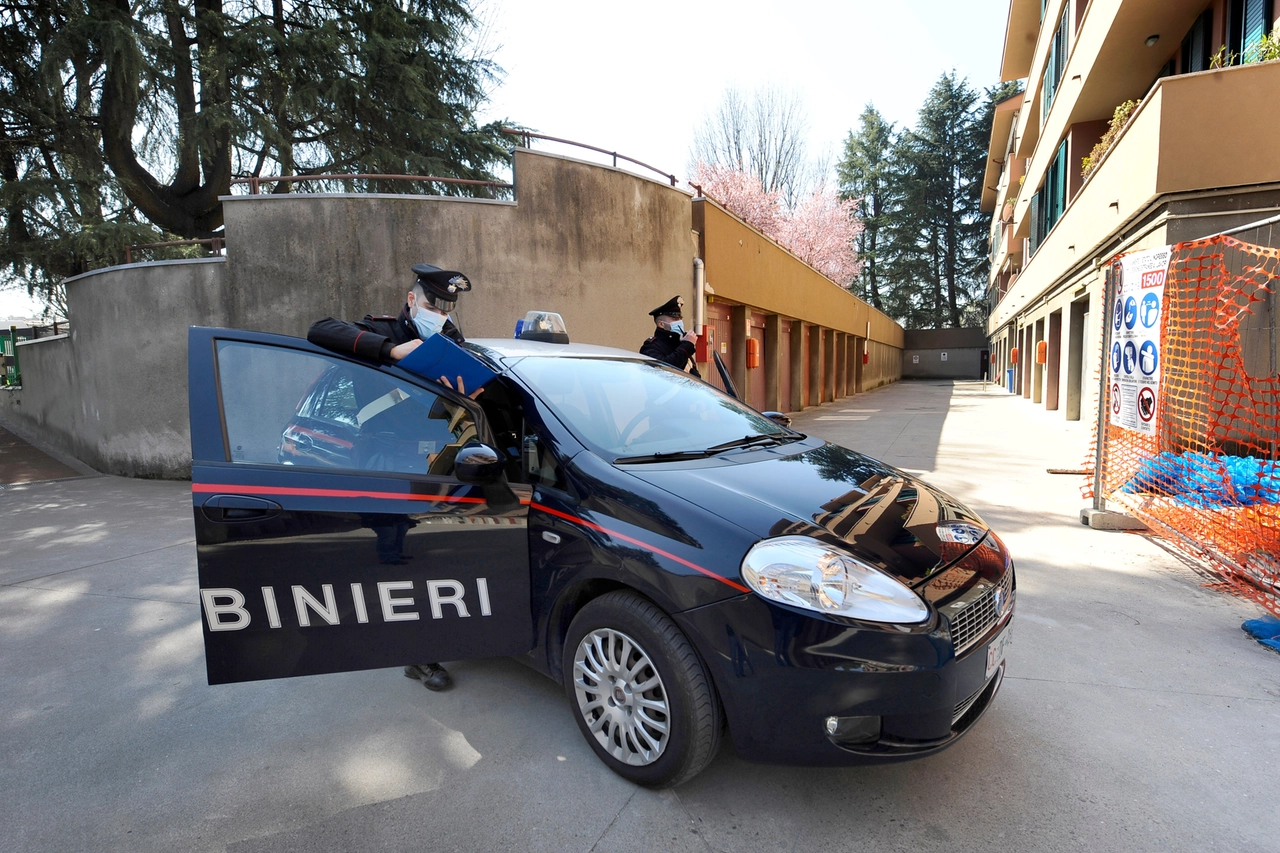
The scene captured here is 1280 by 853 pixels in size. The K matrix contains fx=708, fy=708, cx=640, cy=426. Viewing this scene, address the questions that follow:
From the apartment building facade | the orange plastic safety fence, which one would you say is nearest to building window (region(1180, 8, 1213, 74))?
the apartment building facade

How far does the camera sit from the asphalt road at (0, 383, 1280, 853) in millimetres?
2268

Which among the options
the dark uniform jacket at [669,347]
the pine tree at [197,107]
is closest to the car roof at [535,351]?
the dark uniform jacket at [669,347]

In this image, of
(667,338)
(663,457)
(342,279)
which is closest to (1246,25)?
→ (667,338)

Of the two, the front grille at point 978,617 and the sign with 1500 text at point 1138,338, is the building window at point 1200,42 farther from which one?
the front grille at point 978,617

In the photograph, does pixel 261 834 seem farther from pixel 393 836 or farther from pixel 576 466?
pixel 576 466

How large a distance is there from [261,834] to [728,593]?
1700mm

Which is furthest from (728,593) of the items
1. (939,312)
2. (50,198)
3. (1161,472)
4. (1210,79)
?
(939,312)

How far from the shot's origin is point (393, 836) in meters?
2.26

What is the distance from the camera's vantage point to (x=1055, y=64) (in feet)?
61.7

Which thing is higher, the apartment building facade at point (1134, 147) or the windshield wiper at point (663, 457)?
the apartment building facade at point (1134, 147)

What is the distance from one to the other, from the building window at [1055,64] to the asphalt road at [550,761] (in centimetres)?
1767

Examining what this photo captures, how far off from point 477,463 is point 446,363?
1.62 feet

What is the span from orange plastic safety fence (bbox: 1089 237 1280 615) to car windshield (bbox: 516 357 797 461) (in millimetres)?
3296

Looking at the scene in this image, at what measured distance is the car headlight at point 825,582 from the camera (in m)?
2.15
